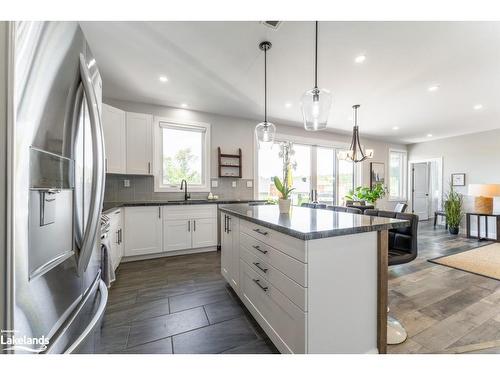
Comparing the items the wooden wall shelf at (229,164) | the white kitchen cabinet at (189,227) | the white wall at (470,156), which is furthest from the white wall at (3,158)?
the white wall at (470,156)

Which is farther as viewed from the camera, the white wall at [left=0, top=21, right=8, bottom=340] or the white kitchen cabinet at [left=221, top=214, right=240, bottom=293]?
the white kitchen cabinet at [left=221, top=214, right=240, bottom=293]

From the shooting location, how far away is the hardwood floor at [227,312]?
4.96 feet

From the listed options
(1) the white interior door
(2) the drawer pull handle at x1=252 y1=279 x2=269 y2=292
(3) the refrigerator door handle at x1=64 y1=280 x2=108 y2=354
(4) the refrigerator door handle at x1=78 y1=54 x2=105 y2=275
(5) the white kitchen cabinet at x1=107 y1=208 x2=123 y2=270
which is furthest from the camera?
(1) the white interior door

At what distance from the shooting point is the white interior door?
7.00 m

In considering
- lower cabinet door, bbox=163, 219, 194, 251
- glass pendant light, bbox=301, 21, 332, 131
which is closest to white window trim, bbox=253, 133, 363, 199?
lower cabinet door, bbox=163, 219, 194, 251

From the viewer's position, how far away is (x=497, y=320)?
5.82ft

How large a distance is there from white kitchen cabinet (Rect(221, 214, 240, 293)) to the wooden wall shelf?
6.50 feet

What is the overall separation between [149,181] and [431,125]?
21.0ft

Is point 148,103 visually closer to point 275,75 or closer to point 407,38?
point 275,75

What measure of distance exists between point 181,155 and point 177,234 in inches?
59.0

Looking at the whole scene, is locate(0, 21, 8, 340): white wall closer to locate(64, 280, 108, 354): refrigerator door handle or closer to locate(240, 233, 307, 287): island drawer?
locate(64, 280, 108, 354): refrigerator door handle

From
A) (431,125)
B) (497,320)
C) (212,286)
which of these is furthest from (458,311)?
(431,125)

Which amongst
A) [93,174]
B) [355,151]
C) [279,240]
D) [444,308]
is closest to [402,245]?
[444,308]

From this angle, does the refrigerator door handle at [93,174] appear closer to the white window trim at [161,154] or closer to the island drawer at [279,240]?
the island drawer at [279,240]
